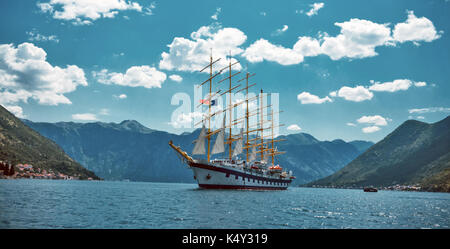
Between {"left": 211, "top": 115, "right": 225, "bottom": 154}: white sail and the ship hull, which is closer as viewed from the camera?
the ship hull

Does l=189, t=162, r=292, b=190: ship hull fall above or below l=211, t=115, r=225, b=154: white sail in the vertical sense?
below

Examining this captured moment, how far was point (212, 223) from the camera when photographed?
28375 millimetres

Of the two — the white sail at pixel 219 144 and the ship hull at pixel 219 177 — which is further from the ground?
the white sail at pixel 219 144

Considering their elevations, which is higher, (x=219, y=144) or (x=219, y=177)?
(x=219, y=144)

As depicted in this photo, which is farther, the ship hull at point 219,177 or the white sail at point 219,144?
the white sail at point 219,144

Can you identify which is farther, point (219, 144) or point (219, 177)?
point (219, 144)
